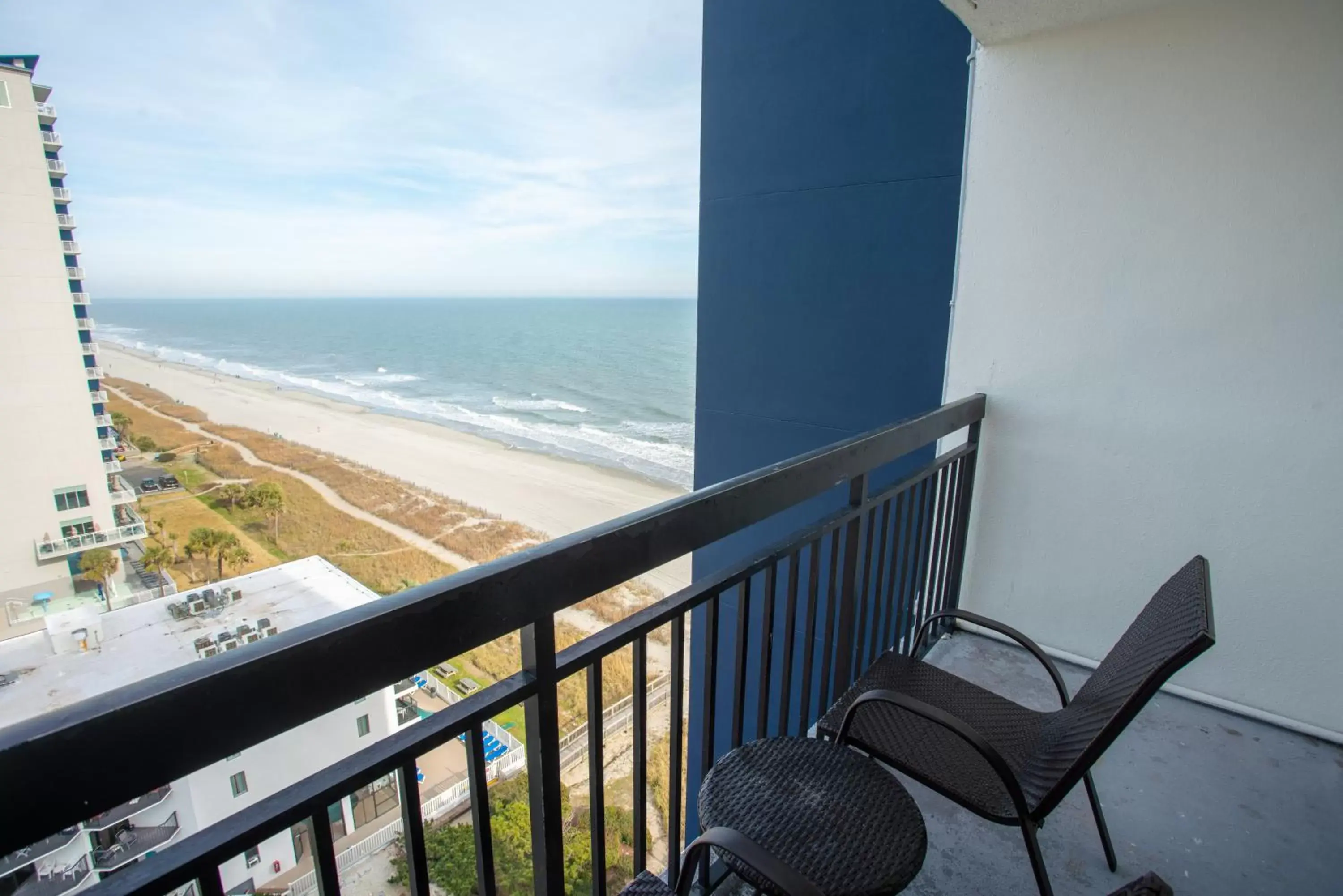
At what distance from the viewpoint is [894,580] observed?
6.97ft

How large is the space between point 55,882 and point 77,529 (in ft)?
59.8

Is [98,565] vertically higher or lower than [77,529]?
lower

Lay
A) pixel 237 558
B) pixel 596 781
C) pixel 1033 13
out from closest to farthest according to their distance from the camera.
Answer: pixel 596 781 → pixel 1033 13 → pixel 237 558

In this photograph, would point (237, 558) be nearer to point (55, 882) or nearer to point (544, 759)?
point (55, 882)

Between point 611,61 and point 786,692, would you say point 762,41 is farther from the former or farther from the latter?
point 611,61

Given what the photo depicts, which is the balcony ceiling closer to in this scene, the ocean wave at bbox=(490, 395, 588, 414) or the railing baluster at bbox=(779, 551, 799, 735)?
the railing baluster at bbox=(779, 551, 799, 735)

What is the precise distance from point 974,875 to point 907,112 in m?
2.86

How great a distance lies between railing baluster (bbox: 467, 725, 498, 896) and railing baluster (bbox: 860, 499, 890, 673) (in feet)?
4.32

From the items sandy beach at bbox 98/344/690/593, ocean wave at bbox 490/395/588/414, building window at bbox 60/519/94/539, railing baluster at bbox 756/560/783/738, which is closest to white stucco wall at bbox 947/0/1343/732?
railing baluster at bbox 756/560/783/738

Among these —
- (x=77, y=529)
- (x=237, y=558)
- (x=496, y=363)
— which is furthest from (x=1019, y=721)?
(x=496, y=363)

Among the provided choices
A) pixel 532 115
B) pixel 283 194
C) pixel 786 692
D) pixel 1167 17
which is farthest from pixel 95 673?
pixel 283 194

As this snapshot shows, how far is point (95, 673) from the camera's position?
31.7 ft

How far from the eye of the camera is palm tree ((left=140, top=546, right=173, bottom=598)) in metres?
17.2

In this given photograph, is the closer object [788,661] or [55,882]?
[788,661]
